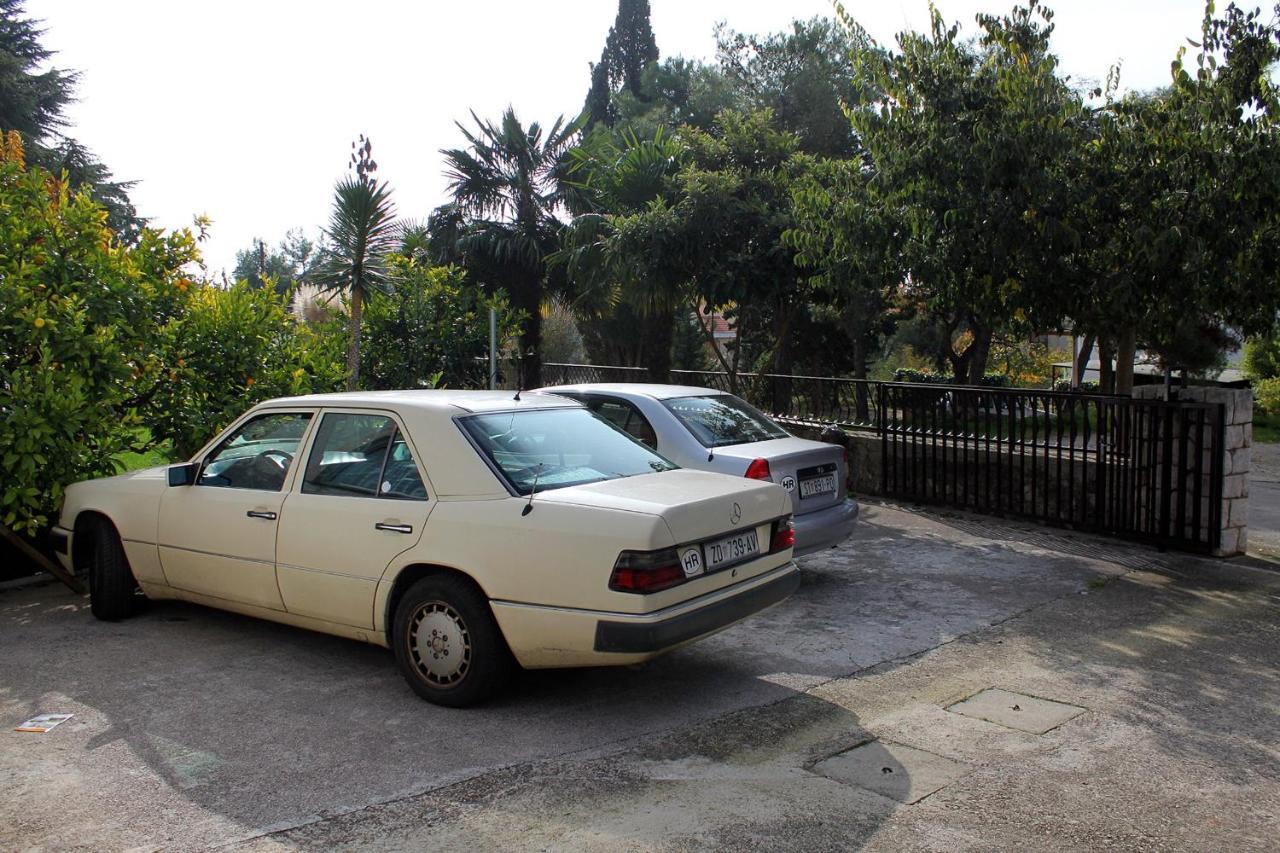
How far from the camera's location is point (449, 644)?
4.93 m

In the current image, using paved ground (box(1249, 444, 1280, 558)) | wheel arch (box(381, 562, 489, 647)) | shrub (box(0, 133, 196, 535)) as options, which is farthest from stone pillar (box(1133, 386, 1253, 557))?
shrub (box(0, 133, 196, 535))

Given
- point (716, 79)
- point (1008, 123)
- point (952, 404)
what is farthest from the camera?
point (716, 79)

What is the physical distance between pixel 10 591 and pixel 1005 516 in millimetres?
8863

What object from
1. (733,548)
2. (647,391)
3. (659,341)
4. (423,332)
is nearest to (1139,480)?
(647,391)

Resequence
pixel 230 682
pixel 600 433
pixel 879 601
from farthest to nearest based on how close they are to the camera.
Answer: pixel 879 601 → pixel 600 433 → pixel 230 682

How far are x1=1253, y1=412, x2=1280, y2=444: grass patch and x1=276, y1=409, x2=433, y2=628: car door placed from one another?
61.8 feet

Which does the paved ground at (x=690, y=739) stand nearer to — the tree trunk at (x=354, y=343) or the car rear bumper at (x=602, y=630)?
the car rear bumper at (x=602, y=630)

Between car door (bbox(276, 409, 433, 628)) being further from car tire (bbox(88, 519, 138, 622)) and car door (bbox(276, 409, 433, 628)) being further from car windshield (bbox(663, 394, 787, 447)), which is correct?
car windshield (bbox(663, 394, 787, 447))

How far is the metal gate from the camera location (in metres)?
8.59

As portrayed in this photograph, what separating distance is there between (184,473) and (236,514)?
0.51 metres

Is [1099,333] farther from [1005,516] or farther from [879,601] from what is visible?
[879,601]

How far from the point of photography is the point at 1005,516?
34.3 feet

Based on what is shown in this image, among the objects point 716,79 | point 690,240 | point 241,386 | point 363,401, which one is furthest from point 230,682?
point 716,79

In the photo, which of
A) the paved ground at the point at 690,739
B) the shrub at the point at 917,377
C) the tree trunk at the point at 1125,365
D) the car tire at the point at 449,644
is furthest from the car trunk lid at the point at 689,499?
the shrub at the point at 917,377
